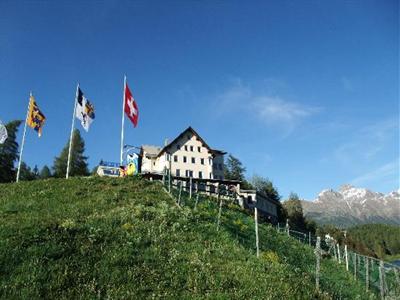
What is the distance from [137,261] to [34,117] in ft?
136

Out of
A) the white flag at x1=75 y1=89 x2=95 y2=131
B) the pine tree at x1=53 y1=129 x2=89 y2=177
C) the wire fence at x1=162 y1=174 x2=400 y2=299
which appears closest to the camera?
the wire fence at x1=162 y1=174 x2=400 y2=299

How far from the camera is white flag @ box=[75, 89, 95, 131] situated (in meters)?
54.7

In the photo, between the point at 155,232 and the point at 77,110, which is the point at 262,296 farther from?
the point at 77,110

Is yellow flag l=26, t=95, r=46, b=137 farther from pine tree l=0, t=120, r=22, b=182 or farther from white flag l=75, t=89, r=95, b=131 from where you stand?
pine tree l=0, t=120, r=22, b=182

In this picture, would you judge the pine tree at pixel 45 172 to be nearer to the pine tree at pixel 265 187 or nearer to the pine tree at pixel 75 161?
the pine tree at pixel 75 161

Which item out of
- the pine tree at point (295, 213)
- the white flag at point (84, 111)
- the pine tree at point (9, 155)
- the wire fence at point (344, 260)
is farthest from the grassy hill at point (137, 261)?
the pine tree at point (295, 213)

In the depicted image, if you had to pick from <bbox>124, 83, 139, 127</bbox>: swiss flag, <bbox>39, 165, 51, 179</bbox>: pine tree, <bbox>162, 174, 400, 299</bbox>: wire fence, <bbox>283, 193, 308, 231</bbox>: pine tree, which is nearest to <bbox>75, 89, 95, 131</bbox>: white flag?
<bbox>124, 83, 139, 127</bbox>: swiss flag

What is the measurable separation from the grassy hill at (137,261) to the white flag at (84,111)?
77.1ft

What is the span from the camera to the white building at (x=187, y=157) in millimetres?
97125

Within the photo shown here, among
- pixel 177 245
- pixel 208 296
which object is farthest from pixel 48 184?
pixel 208 296

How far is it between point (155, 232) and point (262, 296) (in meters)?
9.59

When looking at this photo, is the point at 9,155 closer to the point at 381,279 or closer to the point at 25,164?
the point at 25,164

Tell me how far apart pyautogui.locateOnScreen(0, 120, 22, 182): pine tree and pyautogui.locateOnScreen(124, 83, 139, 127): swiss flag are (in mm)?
36224

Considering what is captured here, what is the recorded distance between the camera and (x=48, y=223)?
77.8ft
